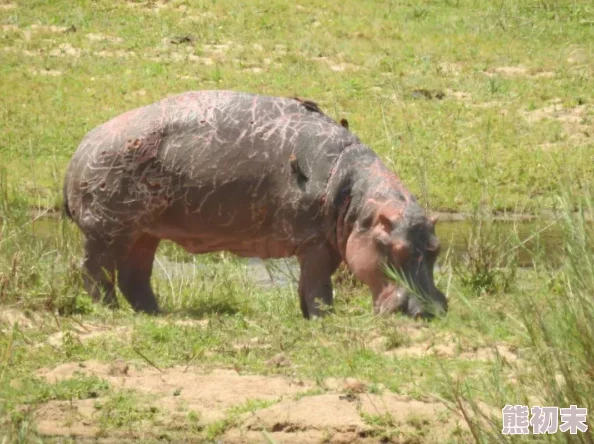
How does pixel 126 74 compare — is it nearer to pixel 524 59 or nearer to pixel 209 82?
pixel 209 82

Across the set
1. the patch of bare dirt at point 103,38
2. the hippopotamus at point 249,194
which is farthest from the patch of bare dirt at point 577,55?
the hippopotamus at point 249,194

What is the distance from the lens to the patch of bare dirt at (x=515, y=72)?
18641 mm

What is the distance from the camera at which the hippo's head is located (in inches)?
327

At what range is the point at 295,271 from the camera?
1099 cm

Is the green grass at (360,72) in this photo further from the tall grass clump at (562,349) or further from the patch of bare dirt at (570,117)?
the tall grass clump at (562,349)

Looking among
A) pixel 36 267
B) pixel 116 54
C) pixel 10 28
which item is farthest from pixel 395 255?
pixel 10 28

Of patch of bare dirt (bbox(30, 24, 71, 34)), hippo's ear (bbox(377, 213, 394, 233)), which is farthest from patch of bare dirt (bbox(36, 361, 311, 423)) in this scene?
patch of bare dirt (bbox(30, 24, 71, 34))

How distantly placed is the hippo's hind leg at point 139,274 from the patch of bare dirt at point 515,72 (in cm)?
996

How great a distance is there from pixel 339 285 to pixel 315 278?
1297 millimetres

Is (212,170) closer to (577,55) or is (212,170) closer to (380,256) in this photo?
(380,256)

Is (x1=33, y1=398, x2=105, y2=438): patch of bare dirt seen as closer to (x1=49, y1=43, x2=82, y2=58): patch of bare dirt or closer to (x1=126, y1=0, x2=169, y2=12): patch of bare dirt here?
(x1=49, y1=43, x2=82, y2=58): patch of bare dirt

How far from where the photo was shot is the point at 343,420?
6.51 metres

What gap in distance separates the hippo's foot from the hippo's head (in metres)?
1.48

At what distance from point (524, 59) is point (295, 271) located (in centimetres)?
911
